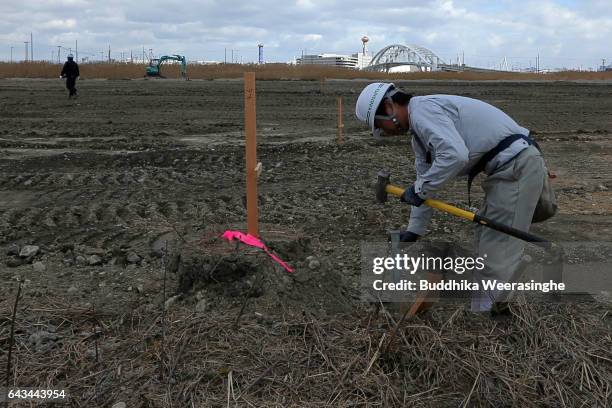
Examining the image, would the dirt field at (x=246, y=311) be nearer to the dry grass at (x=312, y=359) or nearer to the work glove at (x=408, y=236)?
the dry grass at (x=312, y=359)

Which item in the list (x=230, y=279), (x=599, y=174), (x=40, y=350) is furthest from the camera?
(x=599, y=174)

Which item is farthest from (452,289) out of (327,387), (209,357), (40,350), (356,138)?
(356,138)

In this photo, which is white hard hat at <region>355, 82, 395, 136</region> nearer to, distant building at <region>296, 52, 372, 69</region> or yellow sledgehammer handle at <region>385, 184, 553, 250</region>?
yellow sledgehammer handle at <region>385, 184, 553, 250</region>

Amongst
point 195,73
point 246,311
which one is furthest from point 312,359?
point 195,73

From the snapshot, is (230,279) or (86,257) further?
(86,257)

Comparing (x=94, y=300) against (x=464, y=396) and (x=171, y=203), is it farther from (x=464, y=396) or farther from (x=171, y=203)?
(x=171, y=203)

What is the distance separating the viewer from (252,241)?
166 inches

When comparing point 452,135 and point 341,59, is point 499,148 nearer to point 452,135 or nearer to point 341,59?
point 452,135

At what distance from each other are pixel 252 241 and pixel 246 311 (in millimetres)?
627

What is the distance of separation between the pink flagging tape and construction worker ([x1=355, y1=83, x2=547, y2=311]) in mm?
1034

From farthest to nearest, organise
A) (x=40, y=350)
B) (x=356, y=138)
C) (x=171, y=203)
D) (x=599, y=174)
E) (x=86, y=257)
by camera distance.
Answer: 1. (x=356, y=138)
2. (x=599, y=174)
3. (x=171, y=203)
4. (x=86, y=257)
5. (x=40, y=350)

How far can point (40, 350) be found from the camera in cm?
334

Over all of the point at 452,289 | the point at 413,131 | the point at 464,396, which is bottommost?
the point at 464,396

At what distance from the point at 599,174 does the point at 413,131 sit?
280 inches
